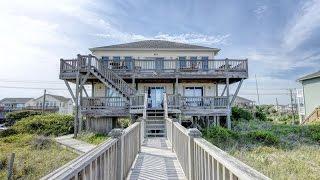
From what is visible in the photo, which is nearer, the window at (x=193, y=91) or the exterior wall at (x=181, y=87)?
the exterior wall at (x=181, y=87)

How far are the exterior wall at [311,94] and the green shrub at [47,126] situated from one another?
2425 cm

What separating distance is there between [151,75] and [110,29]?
6005 mm

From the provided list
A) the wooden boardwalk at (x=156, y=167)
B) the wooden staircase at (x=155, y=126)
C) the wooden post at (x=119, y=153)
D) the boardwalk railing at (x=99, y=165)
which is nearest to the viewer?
the boardwalk railing at (x=99, y=165)

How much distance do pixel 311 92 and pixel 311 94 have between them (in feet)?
0.70

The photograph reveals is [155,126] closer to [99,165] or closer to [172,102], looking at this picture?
[172,102]

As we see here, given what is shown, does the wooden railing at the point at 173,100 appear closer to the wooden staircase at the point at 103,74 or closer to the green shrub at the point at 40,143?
the wooden staircase at the point at 103,74

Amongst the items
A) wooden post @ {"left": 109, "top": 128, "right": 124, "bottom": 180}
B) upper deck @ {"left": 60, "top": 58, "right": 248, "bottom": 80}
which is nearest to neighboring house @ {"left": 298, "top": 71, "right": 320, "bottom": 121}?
upper deck @ {"left": 60, "top": 58, "right": 248, "bottom": 80}

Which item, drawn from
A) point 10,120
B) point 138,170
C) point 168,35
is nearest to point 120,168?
point 138,170

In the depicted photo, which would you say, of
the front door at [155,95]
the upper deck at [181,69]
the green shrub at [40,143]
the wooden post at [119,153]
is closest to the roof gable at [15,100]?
the front door at [155,95]

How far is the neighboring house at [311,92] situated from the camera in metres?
30.6

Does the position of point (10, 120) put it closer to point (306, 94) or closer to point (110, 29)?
point (110, 29)

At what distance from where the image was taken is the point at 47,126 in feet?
80.9

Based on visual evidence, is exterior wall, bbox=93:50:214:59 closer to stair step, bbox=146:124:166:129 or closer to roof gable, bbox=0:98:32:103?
stair step, bbox=146:124:166:129

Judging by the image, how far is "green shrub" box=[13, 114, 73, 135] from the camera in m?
23.7
